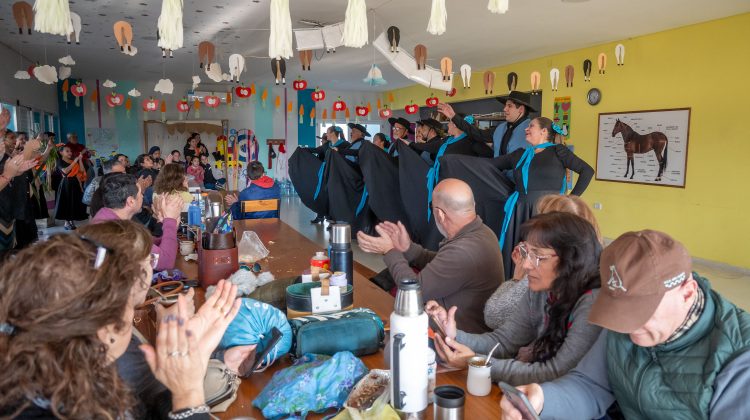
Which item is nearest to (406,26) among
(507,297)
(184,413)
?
(507,297)

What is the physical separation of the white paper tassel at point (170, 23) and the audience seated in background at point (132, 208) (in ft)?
2.47

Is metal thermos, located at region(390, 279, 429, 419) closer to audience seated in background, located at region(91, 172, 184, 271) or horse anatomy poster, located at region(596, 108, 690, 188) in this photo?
audience seated in background, located at region(91, 172, 184, 271)

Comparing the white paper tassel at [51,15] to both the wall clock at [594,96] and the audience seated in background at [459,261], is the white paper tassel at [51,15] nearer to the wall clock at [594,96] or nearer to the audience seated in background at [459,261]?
the audience seated in background at [459,261]

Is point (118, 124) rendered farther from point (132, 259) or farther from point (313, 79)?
point (132, 259)

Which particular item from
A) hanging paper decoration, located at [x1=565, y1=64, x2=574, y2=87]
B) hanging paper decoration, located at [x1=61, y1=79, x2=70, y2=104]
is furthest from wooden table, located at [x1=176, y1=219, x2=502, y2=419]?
hanging paper decoration, located at [x1=61, y1=79, x2=70, y2=104]

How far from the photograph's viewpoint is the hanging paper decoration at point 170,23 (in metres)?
2.58

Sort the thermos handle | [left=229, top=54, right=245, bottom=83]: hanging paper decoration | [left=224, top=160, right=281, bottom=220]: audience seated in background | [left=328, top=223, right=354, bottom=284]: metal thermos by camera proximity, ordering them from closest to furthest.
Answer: the thermos handle → [left=328, top=223, right=354, bottom=284]: metal thermos → [left=224, top=160, right=281, bottom=220]: audience seated in background → [left=229, top=54, right=245, bottom=83]: hanging paper decoration

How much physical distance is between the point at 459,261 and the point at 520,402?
3.54 feet

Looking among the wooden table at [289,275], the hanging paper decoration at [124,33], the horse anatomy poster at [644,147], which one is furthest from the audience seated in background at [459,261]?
the horse anatomy poster at [644,147]

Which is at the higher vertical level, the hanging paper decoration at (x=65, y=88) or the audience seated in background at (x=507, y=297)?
the hanging paper decoration at (x=65, y=88)

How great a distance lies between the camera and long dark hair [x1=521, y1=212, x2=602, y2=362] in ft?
5.26

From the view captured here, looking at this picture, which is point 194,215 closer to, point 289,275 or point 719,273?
point 289,275

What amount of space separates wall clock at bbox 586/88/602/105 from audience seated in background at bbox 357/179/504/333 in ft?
19.9

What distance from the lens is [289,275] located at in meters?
2.55
